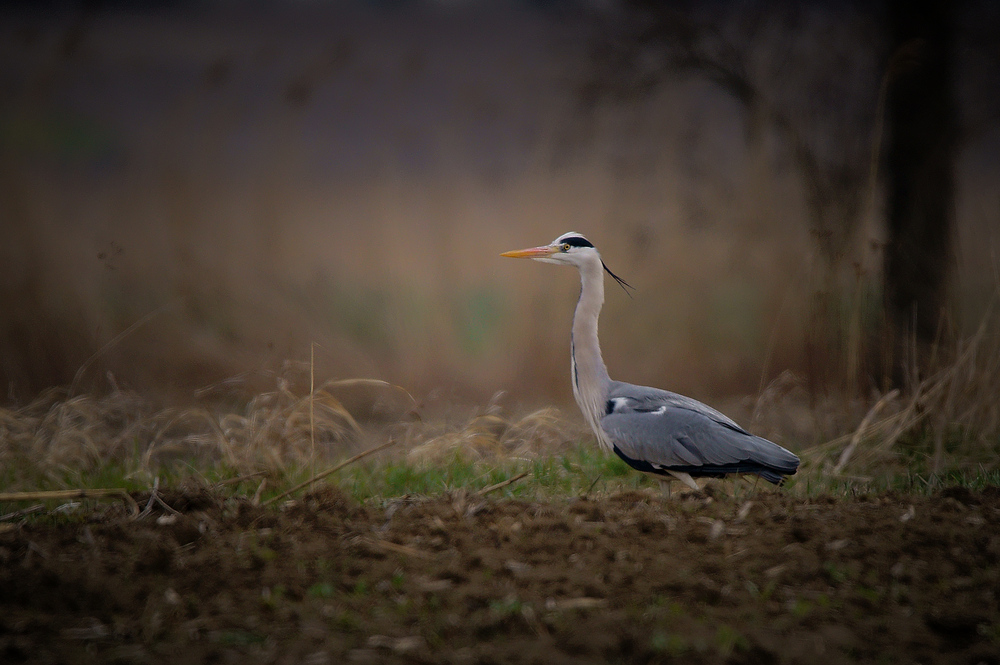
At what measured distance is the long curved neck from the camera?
4.70 metres

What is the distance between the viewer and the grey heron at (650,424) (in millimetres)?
4024

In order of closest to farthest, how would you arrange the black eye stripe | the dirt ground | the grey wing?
the dirt ground, the grey wing, the black eye stripe

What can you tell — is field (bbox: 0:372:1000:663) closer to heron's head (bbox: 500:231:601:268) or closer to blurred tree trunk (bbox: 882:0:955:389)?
heron's head (bbox: 500:231:601:268)

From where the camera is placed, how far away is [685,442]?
13.6 ft

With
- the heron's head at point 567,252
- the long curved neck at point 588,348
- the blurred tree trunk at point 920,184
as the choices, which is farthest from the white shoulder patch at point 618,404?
the blurred tree trunk at point 920,184

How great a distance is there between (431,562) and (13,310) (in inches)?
217

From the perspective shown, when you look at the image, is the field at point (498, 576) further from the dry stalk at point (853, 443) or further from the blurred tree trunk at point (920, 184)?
the blurred tree trunk at point (920, 184)

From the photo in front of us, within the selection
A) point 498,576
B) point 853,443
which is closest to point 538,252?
point 853,443

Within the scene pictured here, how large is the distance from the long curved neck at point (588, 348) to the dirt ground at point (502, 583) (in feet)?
4.53

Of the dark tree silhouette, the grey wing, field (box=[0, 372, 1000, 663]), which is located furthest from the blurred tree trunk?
the grey wing

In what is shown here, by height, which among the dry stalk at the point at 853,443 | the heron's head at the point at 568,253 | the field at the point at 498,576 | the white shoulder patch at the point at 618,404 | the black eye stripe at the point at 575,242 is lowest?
the dry stalk at the point at 853,443

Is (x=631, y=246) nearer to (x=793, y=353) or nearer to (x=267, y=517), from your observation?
(x=793, y=353)

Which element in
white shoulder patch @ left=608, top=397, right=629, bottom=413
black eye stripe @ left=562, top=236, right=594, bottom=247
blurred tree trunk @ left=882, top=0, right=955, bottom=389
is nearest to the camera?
white shoulder patch @ left=608, top=397, right=629, bottom=413

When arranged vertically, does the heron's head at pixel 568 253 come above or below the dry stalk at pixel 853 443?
above
